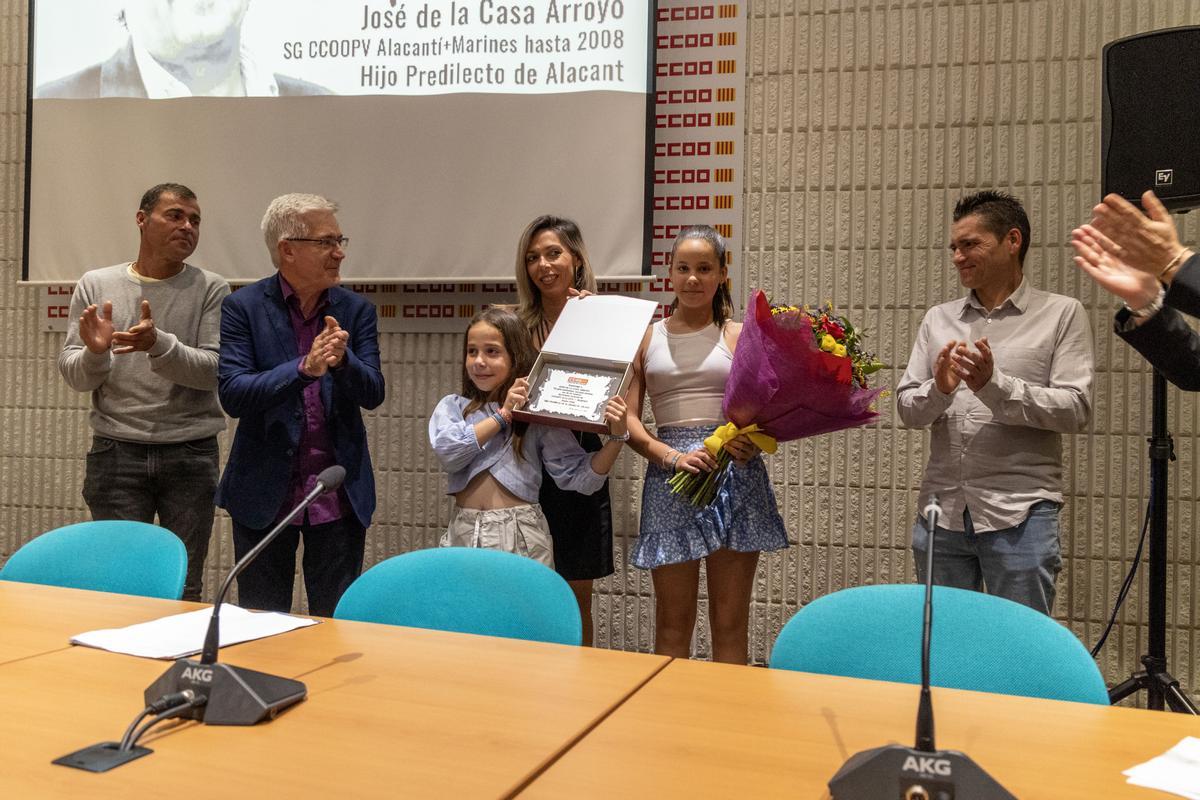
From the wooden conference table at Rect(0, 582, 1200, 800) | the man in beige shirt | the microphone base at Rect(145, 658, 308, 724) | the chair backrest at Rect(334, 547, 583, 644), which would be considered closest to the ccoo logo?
the wooden conference table at Rect(0, 582, 1200, 800)

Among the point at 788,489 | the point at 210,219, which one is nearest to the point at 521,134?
the point at 210,219

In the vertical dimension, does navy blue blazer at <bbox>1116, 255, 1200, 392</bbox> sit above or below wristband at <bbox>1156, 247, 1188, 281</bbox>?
below

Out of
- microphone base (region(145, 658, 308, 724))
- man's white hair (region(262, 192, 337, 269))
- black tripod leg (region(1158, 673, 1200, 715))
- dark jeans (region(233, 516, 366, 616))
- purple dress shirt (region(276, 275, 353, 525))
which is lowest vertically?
black tripod leg (region(1158, 673, 1200, 715))

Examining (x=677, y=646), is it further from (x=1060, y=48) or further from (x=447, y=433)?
(x=1060, y=48)

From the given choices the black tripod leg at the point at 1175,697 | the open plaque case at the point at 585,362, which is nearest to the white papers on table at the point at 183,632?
the open plaque case at the point at 585,362

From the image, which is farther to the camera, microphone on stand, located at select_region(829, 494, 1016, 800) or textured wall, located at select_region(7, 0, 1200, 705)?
textured wall, located at select_region(7, 0, 1200, 705)

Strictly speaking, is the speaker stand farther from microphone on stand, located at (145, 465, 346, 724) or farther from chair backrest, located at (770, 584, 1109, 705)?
microphone on stand, located at (145, 465, 346, 724)

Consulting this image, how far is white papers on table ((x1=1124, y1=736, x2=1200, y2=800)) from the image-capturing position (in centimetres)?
115

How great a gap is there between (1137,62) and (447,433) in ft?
6.99

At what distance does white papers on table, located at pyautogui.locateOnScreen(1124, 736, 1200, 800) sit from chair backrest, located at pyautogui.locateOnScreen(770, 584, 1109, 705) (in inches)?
11.3

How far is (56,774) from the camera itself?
114 centimetres

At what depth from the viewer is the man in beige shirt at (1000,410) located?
2.70 metres

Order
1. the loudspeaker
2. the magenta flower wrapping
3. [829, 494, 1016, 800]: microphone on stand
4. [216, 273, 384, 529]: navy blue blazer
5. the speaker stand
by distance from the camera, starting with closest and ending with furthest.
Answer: [829, 494, 1016, 800]: microphone on stand < the magenta flower wrapping < the loudspeaker < [216, 273, 384, 529]: navy blue blazer < the speaker stand

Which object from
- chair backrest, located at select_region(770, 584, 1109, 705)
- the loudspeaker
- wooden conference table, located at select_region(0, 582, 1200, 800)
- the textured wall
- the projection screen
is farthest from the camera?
the projection screen
